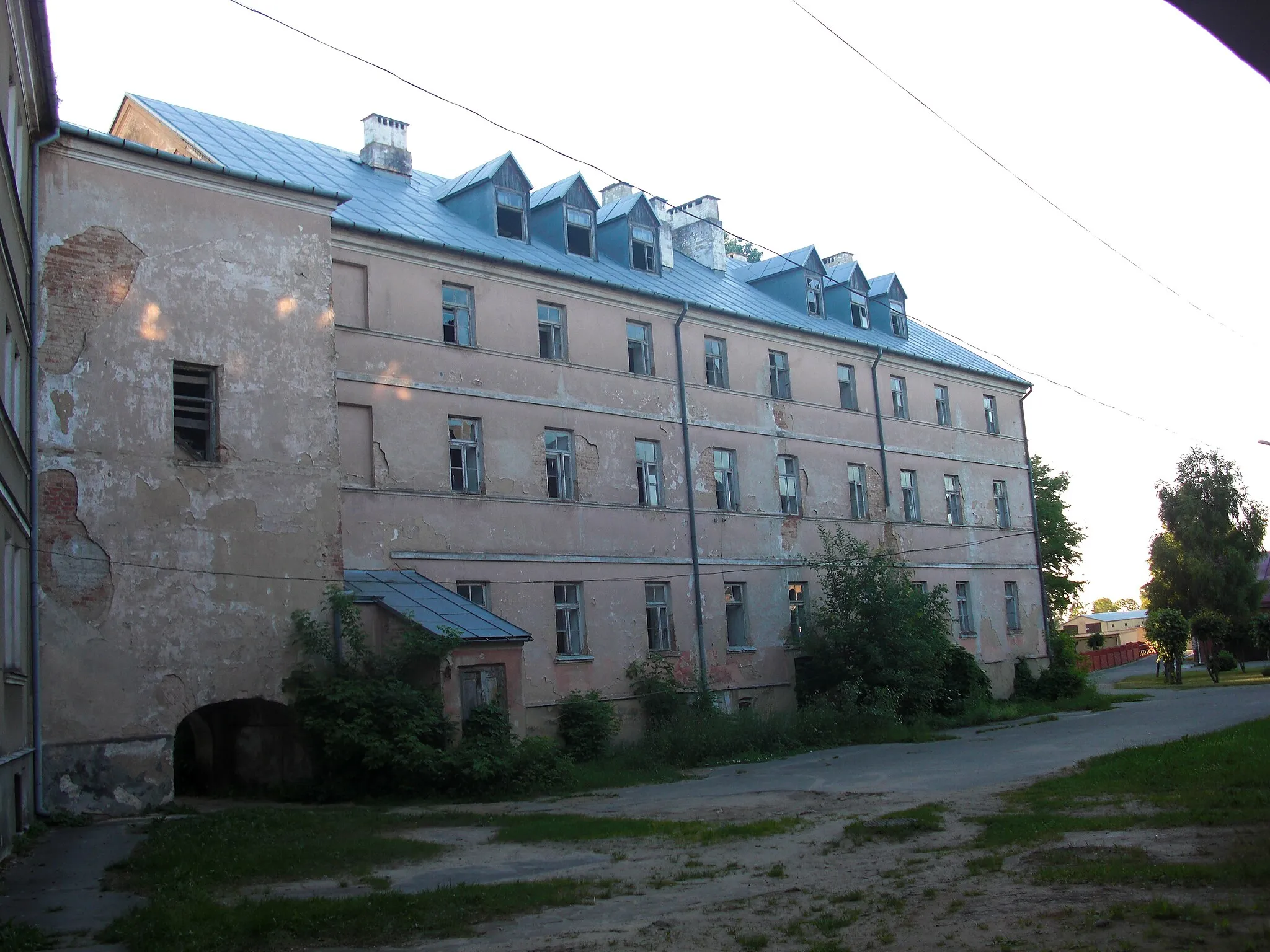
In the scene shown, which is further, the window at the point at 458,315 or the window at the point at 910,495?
the window at the point at 910,495

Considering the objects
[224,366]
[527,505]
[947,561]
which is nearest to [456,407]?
[527,505]

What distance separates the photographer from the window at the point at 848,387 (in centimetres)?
3356

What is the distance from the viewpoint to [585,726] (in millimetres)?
23547

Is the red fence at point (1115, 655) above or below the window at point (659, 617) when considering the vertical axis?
below

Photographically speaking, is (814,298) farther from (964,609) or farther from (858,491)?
(964,609)

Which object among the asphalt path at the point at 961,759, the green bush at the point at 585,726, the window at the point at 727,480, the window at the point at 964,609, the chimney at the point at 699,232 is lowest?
the asphalt path at the point at 961,759

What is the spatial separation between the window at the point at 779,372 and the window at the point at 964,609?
363 inches

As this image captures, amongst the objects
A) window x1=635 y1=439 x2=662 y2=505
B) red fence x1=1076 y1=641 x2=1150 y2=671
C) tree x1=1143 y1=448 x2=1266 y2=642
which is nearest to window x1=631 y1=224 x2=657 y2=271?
window x1=635 y1=439 x2=662 y2=505

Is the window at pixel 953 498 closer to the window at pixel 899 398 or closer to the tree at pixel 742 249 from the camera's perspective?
the window at pixel 899 398

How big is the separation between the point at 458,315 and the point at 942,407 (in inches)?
731

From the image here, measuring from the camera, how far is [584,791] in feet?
62.6

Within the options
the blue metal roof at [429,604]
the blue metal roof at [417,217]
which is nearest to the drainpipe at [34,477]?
the blue metal roof at [417,217]

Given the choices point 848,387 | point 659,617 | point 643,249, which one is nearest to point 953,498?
point 848,387

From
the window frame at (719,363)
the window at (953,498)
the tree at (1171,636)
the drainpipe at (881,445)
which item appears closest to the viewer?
the window frame at (719,363)
